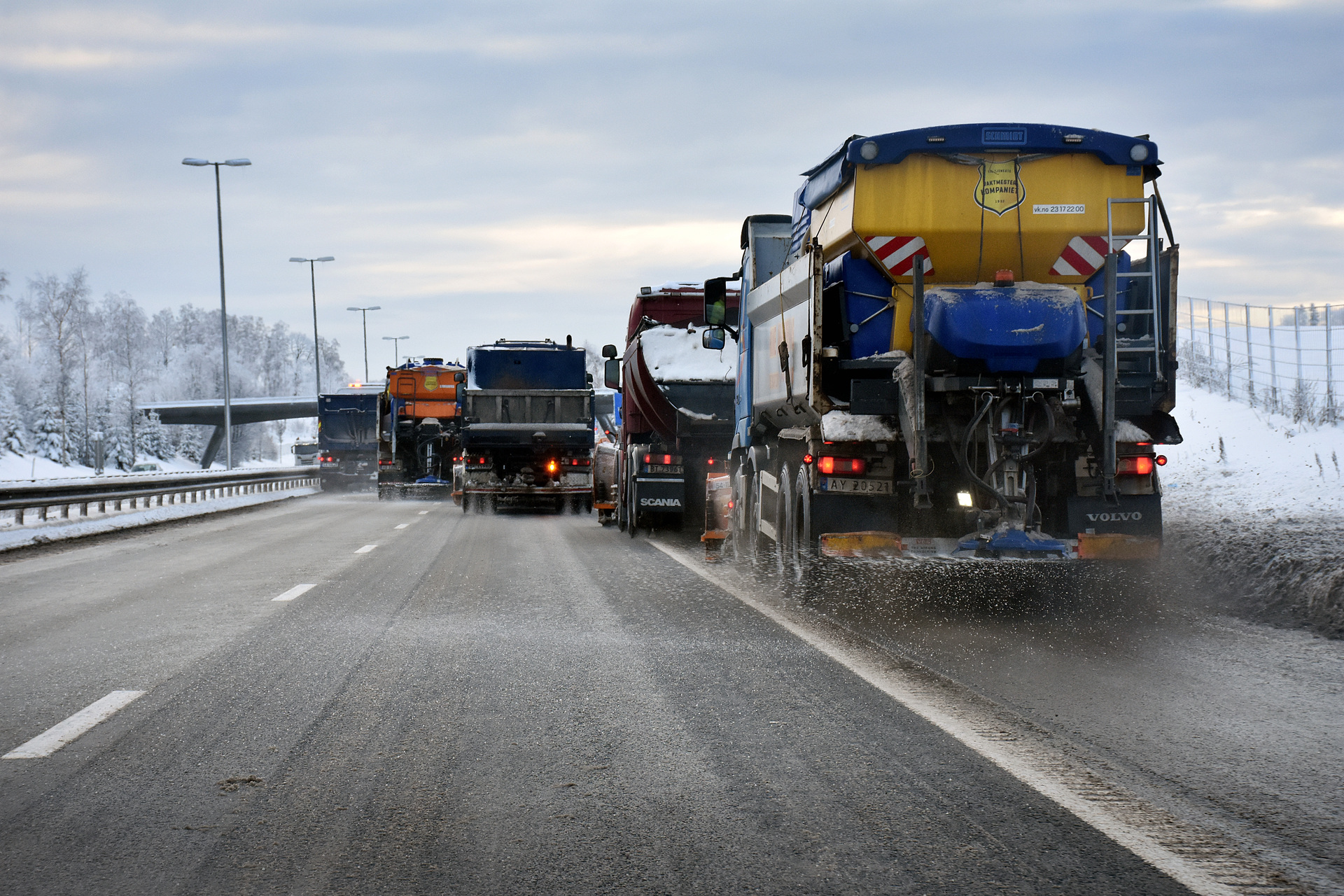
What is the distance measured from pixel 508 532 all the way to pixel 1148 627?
13.7m

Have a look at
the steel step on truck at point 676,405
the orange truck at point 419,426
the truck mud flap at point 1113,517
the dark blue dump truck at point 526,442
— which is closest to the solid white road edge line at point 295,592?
the truck mud flap at point 1113,517

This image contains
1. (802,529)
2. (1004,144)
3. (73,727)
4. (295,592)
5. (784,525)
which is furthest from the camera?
(784,525)

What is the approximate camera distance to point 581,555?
16516 mm

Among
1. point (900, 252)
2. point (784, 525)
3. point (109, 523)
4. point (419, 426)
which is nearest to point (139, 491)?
point (109, 523)

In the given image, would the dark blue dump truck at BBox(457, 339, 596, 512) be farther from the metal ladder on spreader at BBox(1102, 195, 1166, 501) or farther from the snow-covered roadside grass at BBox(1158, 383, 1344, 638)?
the metal ladder on spreader at BBox(1102, 195, 1166, 501)

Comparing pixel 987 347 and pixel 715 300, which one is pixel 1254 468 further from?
pixel 987 347

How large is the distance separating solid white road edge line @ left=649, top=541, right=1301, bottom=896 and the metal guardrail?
18302 mm

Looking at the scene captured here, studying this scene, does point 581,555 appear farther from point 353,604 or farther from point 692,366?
point 353,604

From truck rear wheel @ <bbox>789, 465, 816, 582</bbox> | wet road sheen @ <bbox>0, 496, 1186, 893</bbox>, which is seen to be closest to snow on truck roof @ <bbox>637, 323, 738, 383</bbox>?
truck rear wheel @ <bbox>789, 465, 816, 582</bbox>

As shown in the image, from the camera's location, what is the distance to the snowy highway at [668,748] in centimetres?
400

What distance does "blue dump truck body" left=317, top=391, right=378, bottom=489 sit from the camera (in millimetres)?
44531

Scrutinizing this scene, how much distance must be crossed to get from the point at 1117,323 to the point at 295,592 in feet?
23.4

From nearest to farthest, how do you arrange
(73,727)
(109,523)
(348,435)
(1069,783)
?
(1069,783) → (73,727) → (109,523) → (348,435)

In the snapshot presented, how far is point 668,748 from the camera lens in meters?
5.56
